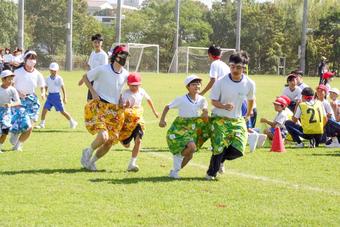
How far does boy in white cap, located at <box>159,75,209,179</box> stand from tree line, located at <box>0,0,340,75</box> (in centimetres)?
5740

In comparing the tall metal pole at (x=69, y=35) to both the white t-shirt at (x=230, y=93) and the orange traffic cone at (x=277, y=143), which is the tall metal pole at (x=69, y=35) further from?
the white t-shirt at (x=230, y=93)

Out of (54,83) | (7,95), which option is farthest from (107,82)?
(54,83)

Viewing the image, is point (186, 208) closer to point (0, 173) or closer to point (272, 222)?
point (272, 222)

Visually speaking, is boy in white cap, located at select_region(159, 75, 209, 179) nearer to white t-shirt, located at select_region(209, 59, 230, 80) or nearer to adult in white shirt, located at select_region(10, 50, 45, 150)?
white t-shirt, located at select_region(209, 59, 230, 80)

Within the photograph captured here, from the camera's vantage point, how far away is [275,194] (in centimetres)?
964

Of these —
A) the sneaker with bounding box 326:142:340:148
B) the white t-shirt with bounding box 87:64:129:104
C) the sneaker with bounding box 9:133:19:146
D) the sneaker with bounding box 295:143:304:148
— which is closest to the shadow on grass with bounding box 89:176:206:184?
the white t-shirt with bounding box 87:64:129:104

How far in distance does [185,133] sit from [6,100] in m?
3.89

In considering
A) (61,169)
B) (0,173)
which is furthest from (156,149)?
(0,173)

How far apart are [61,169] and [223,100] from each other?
2765 mm

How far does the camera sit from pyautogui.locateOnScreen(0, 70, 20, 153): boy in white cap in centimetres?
1289

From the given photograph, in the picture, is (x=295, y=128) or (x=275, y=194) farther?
(x=295, y=128)

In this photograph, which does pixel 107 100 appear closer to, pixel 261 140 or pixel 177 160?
pixel 177 160

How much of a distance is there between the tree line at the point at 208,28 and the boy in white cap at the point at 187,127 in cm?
5740

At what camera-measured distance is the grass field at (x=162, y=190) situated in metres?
8.08
